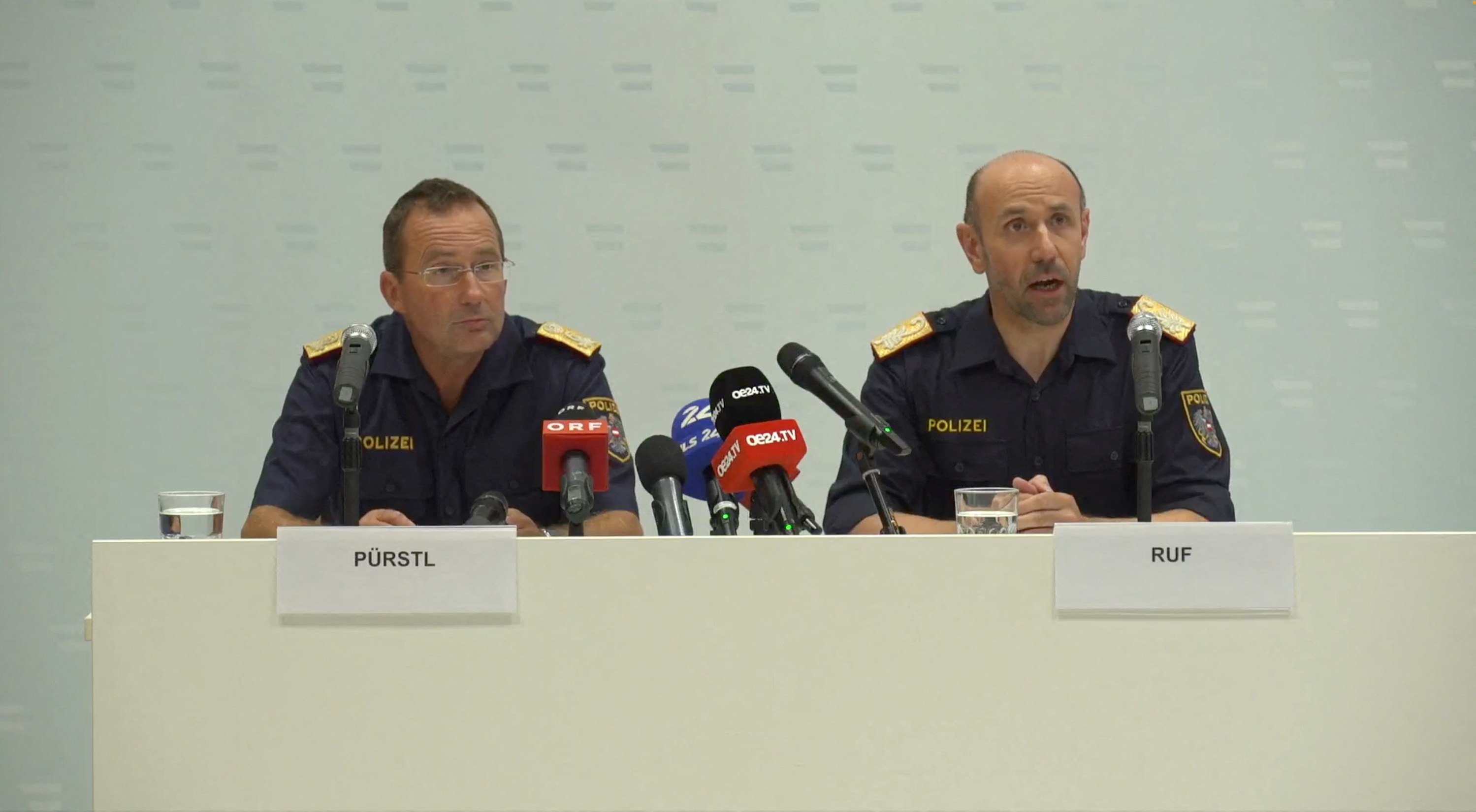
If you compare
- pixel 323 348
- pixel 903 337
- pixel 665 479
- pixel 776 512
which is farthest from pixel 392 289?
pixel 776 512

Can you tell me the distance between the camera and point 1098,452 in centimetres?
249

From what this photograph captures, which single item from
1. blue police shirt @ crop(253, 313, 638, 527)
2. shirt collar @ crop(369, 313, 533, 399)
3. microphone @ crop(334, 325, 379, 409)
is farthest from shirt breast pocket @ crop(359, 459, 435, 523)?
microphone @ crop(334, 325, 379, 409)

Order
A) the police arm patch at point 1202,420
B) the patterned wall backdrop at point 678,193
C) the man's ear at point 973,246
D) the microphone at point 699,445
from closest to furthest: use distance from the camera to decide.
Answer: the microphone at point 699,445 → the police arm patch at point 1202,420 → the man's ear at point 973,246 → the patterned wall backdrop at point 678,193

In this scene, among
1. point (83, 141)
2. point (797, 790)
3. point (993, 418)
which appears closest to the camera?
point (797, 790)

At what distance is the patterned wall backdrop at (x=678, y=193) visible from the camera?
3234 mm

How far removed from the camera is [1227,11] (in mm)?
3262

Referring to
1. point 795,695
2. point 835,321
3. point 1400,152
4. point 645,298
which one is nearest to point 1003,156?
point 835,321

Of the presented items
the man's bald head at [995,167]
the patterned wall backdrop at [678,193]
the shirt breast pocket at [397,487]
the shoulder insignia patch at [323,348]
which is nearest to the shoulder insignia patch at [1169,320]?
the man's bald head at [995,167]

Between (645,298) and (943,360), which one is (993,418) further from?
(645,298)

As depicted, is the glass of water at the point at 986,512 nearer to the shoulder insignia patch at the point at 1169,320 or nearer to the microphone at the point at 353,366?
the microphone at the point at 353,366

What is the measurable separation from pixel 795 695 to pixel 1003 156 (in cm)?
161

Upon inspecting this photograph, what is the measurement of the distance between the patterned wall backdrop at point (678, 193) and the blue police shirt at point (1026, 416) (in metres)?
0.73

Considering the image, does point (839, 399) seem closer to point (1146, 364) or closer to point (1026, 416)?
point (1146, 364)

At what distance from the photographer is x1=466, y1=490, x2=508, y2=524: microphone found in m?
1.62
